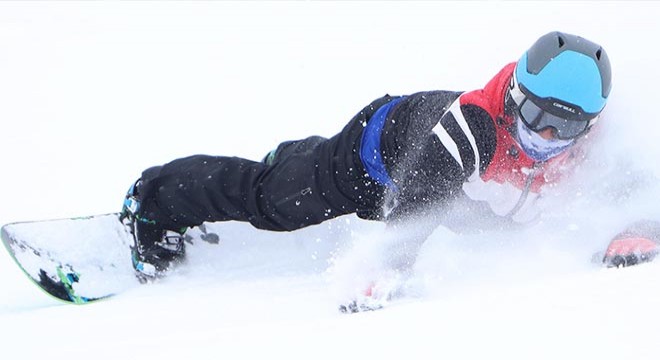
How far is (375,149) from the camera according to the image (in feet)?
10.1

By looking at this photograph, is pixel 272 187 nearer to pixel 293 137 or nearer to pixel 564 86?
pixel 564 86

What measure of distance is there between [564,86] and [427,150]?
0.54 metres

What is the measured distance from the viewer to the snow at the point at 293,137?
6.02ft

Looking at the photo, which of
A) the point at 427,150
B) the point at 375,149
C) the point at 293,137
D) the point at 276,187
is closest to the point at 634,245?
Result: the point at 427,150

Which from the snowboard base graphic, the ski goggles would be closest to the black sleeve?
the ski goggles

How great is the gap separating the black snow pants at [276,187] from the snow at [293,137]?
0.29 metres

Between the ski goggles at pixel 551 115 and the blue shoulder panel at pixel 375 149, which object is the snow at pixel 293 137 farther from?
the ski goggles at pixel 551 115

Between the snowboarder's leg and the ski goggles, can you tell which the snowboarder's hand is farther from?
the snowboarder's leg

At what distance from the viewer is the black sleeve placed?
9.16ft

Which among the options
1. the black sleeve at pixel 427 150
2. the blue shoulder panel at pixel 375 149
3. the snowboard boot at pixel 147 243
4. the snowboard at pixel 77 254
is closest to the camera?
the black sleeve at pixel 427 150

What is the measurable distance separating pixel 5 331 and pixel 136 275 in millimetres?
1008

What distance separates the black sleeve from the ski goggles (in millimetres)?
134

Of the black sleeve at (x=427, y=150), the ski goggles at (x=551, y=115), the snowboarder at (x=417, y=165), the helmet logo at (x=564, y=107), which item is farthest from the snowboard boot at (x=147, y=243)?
the helmet logo at (x=564, y=107)

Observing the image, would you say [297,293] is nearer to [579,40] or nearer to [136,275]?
[136,275]
